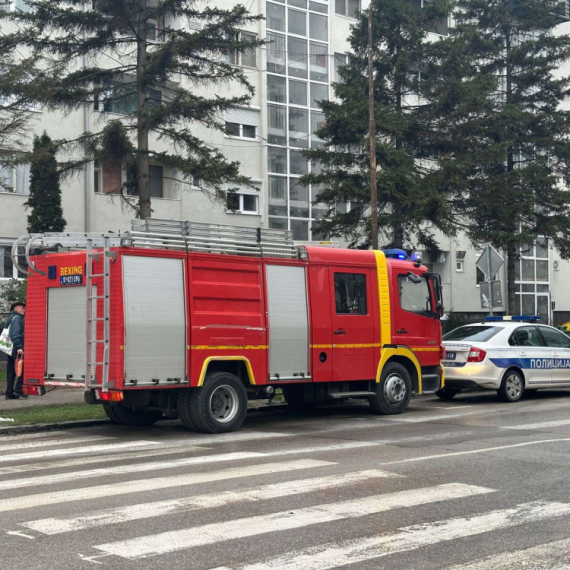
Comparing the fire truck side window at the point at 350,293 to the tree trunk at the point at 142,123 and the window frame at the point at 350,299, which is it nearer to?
the window frame at the point at 350,299

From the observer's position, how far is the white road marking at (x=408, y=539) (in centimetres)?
593

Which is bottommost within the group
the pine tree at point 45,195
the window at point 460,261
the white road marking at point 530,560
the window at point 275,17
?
the white road marking at point 530,560

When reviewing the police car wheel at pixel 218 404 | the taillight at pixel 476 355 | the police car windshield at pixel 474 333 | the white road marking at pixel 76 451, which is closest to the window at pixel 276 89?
the police car windshield at pixel 474 333

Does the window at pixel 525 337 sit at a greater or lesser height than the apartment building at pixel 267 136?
lesser

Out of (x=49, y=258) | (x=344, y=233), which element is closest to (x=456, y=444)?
(x=49, y=258)

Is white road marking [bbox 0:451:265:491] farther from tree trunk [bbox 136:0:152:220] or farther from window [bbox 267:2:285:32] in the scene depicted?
window [bbox 267:2:285:32]

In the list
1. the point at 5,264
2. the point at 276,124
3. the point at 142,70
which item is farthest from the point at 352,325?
the point at 276,124

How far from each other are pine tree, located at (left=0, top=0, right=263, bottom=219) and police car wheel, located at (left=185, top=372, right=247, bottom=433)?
986 cm

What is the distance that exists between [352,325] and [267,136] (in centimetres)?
2099

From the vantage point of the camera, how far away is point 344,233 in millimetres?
29203

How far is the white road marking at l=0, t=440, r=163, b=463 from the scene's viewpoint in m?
10.9

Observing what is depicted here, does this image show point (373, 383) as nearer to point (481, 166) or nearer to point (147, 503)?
point (147, 503)

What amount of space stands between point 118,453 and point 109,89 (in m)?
13.5

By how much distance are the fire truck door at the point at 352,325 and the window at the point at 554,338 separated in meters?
5.29
